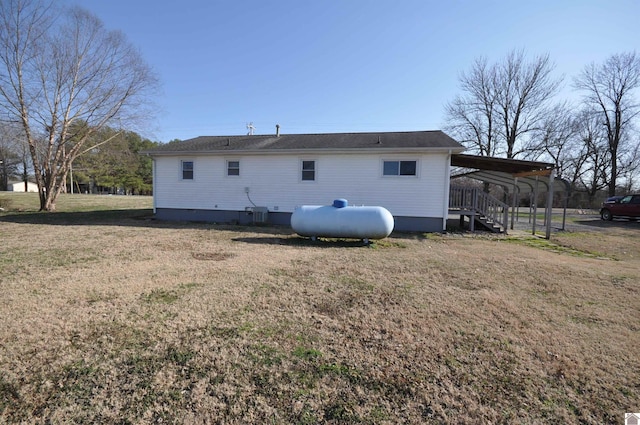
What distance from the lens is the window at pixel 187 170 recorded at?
41.2 ft

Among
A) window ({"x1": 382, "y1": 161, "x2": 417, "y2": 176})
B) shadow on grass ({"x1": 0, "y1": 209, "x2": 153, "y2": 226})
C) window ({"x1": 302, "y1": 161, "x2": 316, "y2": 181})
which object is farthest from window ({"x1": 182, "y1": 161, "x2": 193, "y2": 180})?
Result: window ({"x1": 382, "y1": 161, "x2": 417, "y2": 176})

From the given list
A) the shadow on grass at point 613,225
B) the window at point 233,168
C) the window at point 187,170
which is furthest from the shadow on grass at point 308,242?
the shadow on grass at point 613,225

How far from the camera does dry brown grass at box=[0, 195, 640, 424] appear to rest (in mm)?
2027

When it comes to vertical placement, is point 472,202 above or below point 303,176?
below

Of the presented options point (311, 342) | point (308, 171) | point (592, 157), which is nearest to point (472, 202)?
point (308, 171)

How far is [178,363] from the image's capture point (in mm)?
2441

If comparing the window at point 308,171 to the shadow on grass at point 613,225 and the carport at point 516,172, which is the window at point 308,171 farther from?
the shadow on grass at point 613,225

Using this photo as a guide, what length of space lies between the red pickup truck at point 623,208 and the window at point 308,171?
19518 millimetres

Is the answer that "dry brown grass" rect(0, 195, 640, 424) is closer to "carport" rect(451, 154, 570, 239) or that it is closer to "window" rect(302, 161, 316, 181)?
"carport" rect(451, 154, 570, 239)

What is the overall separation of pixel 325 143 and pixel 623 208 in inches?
753

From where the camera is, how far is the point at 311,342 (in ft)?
9.24

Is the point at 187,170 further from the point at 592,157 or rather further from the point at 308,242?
the point at 592,157

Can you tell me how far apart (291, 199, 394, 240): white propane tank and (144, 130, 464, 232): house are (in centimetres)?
325

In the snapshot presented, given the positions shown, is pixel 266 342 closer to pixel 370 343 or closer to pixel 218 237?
pixel 370 343
